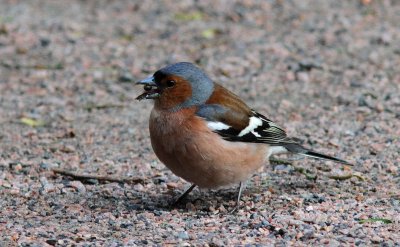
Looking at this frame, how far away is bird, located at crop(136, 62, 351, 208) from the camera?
6.43 meters

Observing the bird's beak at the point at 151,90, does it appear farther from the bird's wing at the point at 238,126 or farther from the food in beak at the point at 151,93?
the bird's wing at the point at 238,126

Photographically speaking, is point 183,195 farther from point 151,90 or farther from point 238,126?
point 151,90

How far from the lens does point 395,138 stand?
27.7 feet

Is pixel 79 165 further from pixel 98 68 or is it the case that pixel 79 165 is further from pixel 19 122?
pixel 98 68

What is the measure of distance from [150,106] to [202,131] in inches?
147

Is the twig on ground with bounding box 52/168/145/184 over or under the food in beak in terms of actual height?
under

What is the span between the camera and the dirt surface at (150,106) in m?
6.17

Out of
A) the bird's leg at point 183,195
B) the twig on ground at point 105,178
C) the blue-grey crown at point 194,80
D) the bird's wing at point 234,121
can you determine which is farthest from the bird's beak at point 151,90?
the twig on ground at point 105,178

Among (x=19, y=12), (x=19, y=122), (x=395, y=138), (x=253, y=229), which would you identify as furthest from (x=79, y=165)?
(x=19, y=12)

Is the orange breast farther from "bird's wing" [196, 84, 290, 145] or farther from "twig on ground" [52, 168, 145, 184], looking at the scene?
"twig on ground" [52, 168, 145, 184]

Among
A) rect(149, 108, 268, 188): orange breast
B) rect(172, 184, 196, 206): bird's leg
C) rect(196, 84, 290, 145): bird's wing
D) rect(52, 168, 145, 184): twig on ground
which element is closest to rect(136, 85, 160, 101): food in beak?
rect(149, 108, 268, 188): orange breast

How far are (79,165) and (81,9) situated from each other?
6266 millimetres

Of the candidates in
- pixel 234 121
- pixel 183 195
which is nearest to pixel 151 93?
pixel 234 121

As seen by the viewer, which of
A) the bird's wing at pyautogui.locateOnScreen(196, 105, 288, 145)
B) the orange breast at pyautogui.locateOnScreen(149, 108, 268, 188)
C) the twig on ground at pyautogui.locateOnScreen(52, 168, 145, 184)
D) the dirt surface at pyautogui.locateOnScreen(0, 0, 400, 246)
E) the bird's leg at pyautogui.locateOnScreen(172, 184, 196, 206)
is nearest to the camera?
the dirt surface at pyautogui.locateOnScreen(0, 0, 400, 246)
